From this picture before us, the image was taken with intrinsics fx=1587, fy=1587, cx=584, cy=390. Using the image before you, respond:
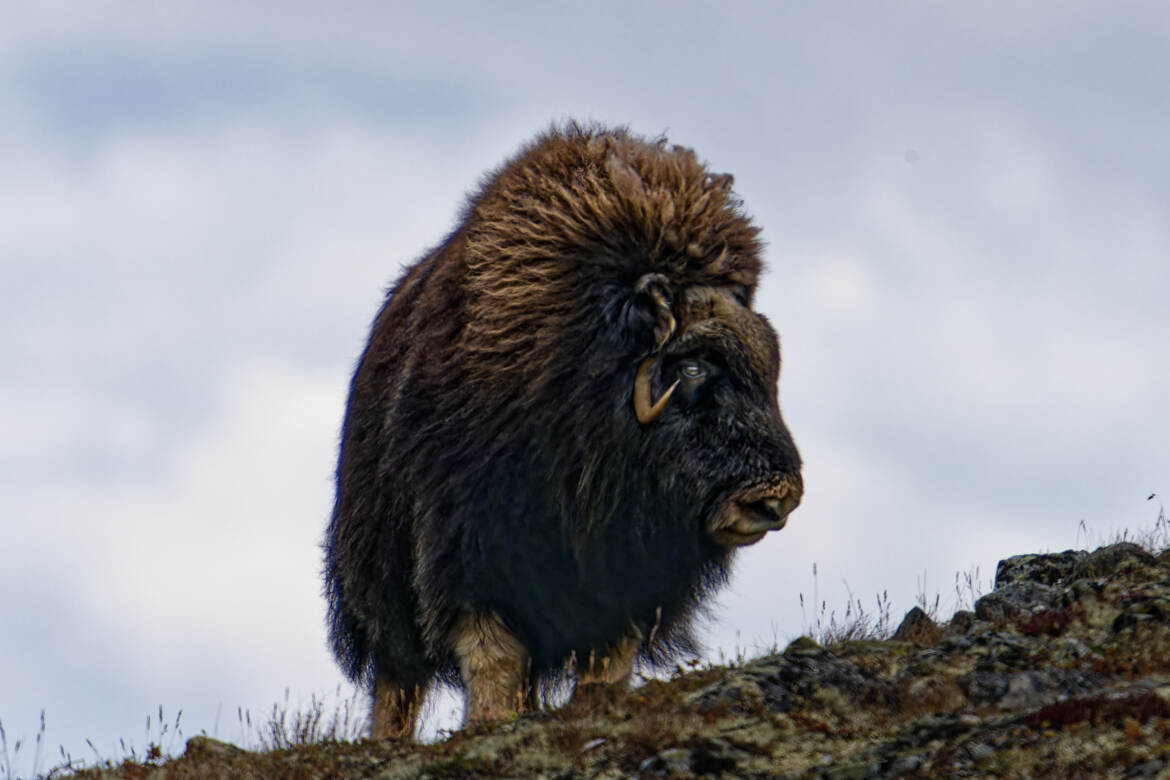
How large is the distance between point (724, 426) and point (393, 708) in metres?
2.51

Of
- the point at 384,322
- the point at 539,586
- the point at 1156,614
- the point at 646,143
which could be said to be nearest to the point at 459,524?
the point at 539,586

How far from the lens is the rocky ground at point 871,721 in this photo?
4.65 metres

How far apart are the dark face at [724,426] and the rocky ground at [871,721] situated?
71 centimetres

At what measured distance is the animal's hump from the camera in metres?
7.18

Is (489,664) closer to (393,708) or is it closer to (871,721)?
(393,708)

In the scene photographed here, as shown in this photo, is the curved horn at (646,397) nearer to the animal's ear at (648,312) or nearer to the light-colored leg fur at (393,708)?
the animal's ear at (648,312)

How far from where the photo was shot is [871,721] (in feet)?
17.7

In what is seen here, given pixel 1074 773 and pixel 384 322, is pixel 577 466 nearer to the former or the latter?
pixel 384 322

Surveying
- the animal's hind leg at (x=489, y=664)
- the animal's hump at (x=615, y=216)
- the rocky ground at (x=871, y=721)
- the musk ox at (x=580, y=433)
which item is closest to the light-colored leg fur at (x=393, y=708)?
the musk ox at (x=580, y=433)

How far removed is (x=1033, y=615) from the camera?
629 cm

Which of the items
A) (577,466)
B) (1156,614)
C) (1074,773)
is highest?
(577,466)

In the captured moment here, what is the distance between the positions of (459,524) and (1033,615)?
2461 mm

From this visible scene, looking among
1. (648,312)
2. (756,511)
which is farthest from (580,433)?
(756,511)

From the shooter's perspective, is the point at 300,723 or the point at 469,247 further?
the point at 469,247
